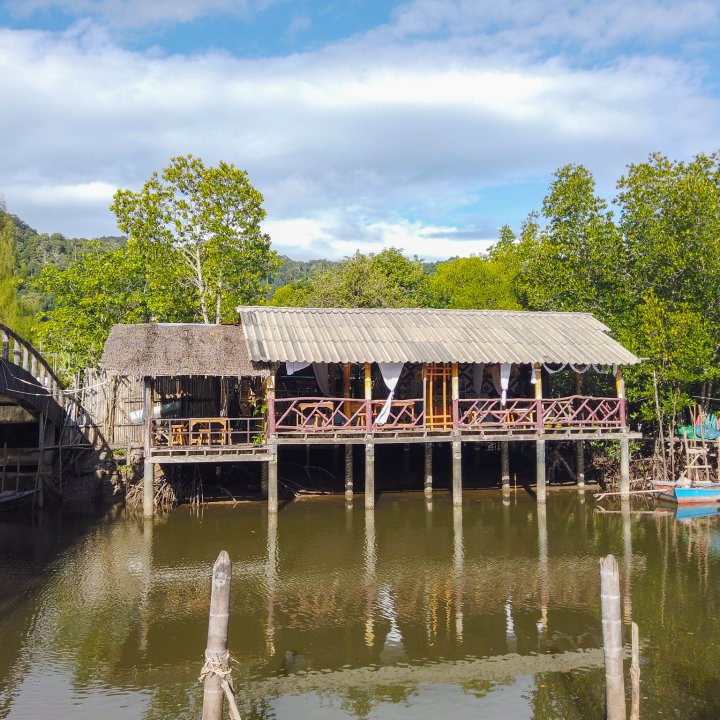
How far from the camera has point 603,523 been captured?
17797mm

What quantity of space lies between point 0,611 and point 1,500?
23.1ft

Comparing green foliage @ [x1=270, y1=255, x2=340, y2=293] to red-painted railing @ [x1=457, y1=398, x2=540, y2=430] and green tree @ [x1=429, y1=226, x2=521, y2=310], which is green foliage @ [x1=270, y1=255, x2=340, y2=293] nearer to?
green tree @ [x1=429, y1=226, x2=521, y2=310]

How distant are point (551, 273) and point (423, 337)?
799 centimetres

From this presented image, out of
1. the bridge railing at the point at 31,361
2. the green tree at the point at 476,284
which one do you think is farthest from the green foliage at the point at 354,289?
the bridge railing at the point at 31,361

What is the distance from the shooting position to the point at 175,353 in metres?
17.9

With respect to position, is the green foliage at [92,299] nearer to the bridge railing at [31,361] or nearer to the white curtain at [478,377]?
the bridge railing at [31,361]

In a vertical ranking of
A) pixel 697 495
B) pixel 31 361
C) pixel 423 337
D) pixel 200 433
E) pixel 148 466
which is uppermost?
pixel 423 337

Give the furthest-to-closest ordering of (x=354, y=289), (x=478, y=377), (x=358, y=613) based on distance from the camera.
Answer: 1. (x=354, y=289)
2. (x=478, y=377)
3. (x=358, y=613)

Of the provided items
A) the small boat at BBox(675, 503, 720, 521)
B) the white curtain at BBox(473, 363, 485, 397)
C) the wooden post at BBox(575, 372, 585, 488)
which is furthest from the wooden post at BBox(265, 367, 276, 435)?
the small boat at BBox(675, 503, 720, 521)

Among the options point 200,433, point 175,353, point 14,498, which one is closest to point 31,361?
point 175,353

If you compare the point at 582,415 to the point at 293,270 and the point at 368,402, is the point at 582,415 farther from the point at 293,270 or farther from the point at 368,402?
the point at 293,270

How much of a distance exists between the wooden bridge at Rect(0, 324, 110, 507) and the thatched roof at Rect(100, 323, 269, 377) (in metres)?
2.08

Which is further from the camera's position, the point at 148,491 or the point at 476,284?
the point at 476,284

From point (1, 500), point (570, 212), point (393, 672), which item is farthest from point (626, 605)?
point (570, 212)
